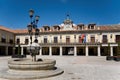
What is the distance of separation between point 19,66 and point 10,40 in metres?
27.2

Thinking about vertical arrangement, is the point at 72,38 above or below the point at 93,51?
above

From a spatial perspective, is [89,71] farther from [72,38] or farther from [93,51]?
[93,51]

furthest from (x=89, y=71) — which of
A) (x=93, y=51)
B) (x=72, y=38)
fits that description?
(x=93, y=51)

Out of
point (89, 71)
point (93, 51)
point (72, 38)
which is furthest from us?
point (93, 51)

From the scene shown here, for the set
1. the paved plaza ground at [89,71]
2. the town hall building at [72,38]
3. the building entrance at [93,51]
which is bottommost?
the paved plaza ground at [89,71]

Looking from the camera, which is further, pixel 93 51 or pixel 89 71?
pixel 93 51

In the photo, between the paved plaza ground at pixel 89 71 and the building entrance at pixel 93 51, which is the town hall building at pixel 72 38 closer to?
the building entrance at pixel 93 51

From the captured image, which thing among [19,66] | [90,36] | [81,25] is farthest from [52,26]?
[19,66]

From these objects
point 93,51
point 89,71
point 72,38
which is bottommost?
point 89,71

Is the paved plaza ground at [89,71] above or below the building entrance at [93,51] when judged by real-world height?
below

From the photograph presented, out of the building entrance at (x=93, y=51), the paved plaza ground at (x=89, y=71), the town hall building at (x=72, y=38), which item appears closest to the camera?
the paved plaza ground at (x=89, y=71)

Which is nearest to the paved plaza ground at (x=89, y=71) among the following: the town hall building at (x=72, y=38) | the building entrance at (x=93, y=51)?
the town hall building at (x=72, y=38)

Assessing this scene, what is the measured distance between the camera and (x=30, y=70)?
8.29m

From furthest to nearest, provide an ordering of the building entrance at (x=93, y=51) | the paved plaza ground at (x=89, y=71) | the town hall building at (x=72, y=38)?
the building entrance at (x=93, y=51)
the town hall building at (x=72, y=38)
the paved plaza ground at (x=89, y=71)
